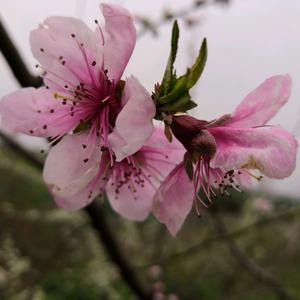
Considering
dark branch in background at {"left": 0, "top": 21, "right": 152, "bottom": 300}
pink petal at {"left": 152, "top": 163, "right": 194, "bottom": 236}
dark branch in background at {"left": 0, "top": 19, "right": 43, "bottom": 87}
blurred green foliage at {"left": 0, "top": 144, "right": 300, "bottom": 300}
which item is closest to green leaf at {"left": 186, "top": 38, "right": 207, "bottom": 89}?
pink petal at {"left": 152, "top": 163, "right": 194, "bottom": 236}

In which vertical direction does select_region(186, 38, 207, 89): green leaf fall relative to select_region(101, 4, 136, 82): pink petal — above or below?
below

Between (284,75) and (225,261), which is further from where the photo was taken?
(225,261)

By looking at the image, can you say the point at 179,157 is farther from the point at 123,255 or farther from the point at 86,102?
the point at 123,255

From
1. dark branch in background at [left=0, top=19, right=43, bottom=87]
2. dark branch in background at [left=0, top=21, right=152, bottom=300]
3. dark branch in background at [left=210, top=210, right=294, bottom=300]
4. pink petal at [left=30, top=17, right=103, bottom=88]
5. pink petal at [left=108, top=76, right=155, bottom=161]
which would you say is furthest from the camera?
dark branch in background at [left=210, top=210, right=294, bottom=300]

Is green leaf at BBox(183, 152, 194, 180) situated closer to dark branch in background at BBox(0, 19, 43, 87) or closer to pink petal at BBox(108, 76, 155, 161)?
pink petal at BBox(108, 76, 155, 161)

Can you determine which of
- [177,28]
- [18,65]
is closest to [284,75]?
[177,28]

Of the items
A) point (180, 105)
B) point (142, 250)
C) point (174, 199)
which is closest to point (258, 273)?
point (174, 199)

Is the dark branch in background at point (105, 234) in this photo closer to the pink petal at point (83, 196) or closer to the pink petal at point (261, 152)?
the pink petal at point (83, 196)
